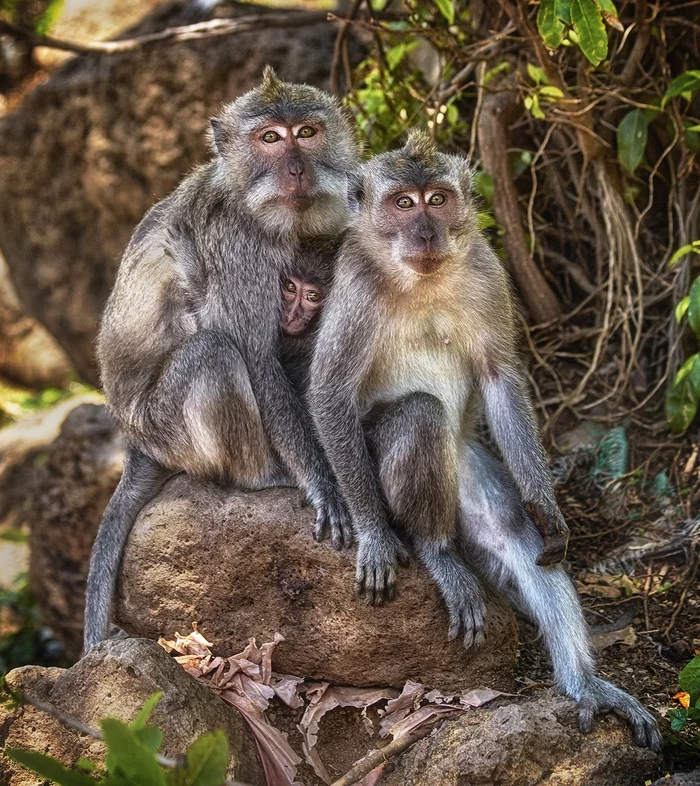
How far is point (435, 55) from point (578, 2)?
3.01 metres

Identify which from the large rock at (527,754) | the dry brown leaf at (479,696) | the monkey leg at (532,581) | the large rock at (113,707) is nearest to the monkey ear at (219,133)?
the monkey leg at (532,581)

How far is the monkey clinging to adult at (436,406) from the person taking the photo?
495 centimetres

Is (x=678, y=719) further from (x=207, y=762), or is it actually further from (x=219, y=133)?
(x=219, y=133)

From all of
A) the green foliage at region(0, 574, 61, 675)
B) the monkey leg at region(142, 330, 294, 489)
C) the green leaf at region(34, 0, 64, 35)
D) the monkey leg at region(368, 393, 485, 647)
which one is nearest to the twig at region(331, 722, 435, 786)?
the monkey leg at region(368, 393, 485, 647)

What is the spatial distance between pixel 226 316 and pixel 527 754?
2.72 meters

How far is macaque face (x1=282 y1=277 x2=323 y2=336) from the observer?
5.71 metres

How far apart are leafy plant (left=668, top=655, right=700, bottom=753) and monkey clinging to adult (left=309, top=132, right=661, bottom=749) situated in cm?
17

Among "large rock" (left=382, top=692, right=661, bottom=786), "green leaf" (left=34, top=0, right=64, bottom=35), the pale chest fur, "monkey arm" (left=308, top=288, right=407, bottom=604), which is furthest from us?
"green leaf" (left=34, top=0, right=64, bottom=35)

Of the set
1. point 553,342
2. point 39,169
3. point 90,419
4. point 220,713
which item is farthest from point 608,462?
point 39,169

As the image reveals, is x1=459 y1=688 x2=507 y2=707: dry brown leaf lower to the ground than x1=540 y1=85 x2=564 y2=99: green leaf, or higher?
lower

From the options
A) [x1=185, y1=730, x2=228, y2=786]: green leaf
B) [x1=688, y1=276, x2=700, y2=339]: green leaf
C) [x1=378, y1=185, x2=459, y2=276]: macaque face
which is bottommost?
[x1=185, y1=730, x2=228, y2=786]: green leaf

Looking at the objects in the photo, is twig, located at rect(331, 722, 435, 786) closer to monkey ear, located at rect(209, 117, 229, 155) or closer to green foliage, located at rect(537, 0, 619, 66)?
monkey ear, located at rect(209, 117, 229, 155)

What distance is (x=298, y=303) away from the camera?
5734 mm

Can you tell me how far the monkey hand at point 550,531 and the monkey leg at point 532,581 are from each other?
122 mm
